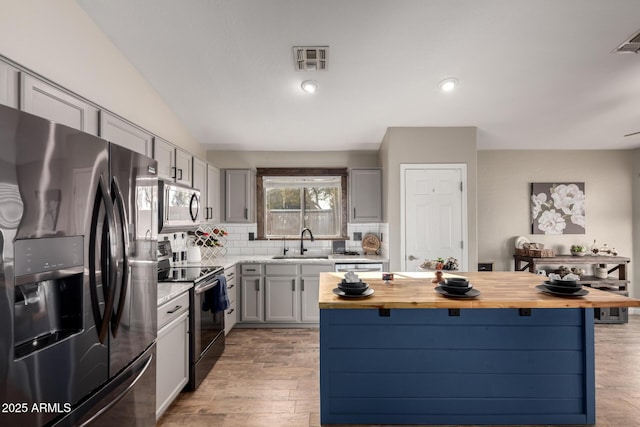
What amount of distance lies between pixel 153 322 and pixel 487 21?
310cm

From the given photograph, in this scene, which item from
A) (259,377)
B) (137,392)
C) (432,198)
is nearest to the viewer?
(137,392)

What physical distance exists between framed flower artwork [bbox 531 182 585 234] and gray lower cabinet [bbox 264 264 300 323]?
11.9ft

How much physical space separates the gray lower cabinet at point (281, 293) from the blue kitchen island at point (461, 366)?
1957 millimetres

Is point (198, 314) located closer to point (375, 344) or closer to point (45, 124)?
point (375, 344)

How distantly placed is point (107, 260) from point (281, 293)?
2859mm

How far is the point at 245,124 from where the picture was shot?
3934 mm

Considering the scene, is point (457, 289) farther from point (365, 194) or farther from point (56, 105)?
point (56, 105)

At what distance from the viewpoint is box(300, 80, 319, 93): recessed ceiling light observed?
122 inches

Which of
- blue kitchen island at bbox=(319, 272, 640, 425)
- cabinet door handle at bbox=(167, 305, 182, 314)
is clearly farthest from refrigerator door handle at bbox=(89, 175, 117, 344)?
blue kitchen island at bbox=(319, 272, 640, 425)

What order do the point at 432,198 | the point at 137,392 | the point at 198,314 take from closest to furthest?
the point at 137,392 → the point at 198,314 → the point at 432,198

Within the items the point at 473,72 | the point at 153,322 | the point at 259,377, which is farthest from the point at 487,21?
the point at 259,377

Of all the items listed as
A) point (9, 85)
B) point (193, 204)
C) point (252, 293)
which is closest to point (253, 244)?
→ point (252, 293)

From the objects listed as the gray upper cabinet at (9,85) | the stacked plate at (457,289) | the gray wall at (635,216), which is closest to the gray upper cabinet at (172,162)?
the gray upper cabinet at (9,85)

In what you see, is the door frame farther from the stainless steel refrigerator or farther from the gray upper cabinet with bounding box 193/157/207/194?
the stainless steel refrigerator
